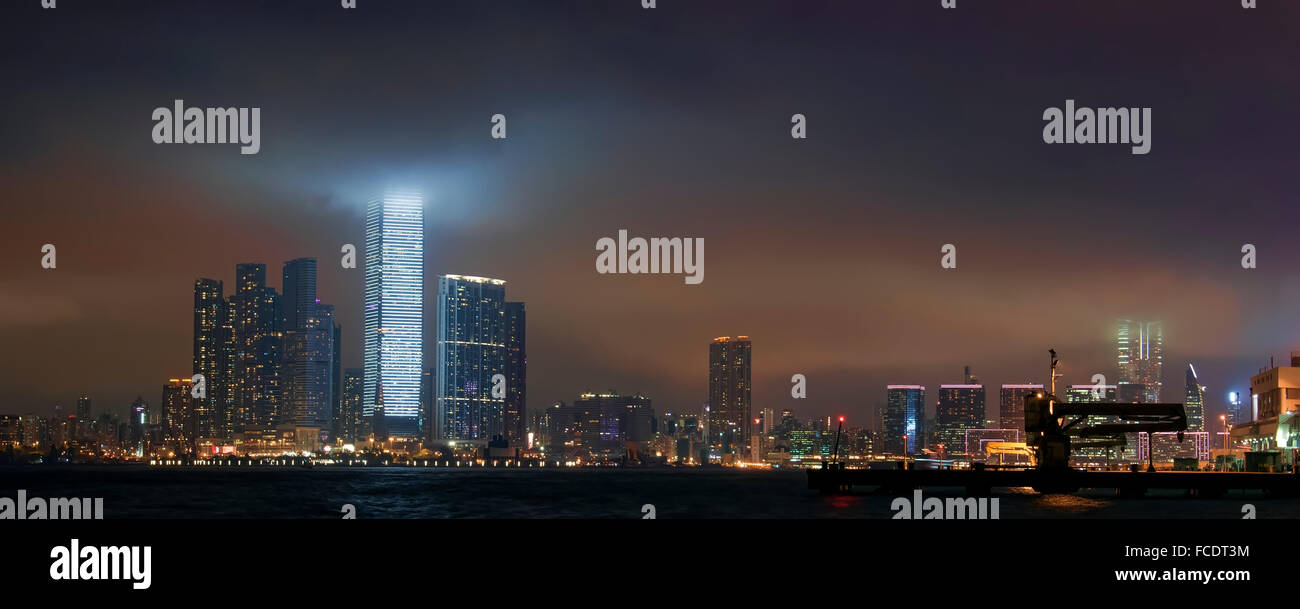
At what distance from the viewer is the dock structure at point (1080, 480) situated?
422ft

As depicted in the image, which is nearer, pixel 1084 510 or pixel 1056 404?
pixel 1084 510

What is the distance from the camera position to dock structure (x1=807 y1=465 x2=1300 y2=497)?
5069 inches

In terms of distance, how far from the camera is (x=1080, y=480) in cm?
13500
